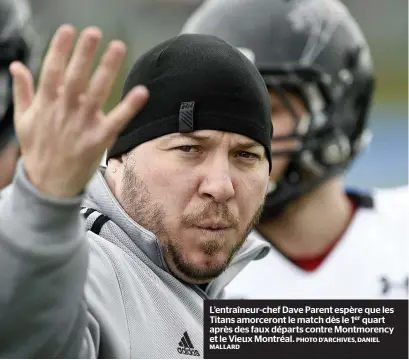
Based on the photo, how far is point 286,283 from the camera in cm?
422

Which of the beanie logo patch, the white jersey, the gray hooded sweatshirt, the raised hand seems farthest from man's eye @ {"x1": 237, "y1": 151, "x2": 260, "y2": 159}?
the white jersey

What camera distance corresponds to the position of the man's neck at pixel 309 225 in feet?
13.9

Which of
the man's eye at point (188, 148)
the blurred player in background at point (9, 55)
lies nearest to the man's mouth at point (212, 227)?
the man's eye at point (188, 148)

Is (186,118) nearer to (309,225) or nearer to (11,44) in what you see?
(309,225)

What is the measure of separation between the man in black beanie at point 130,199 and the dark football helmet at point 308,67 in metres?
1.81

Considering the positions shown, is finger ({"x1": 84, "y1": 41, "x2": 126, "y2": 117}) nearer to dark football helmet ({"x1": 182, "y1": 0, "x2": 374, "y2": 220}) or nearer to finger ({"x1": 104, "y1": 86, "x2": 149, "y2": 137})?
finger ({"x1": 104, "y1": 86, "x2": 149, "y2": 137})

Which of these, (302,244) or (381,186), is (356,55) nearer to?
(302,244)

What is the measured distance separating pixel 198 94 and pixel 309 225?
2306 millimetres

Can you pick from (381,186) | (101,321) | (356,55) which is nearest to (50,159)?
(101,321)

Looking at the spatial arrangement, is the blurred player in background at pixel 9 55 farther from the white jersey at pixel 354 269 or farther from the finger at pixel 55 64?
the finger at pixel 55 64

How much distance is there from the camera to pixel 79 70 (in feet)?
4.54

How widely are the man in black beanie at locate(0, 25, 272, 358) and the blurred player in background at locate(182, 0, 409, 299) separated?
180 cm

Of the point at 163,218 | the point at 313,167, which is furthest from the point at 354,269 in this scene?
the point at 163,218

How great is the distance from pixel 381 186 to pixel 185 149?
540 centimetres
